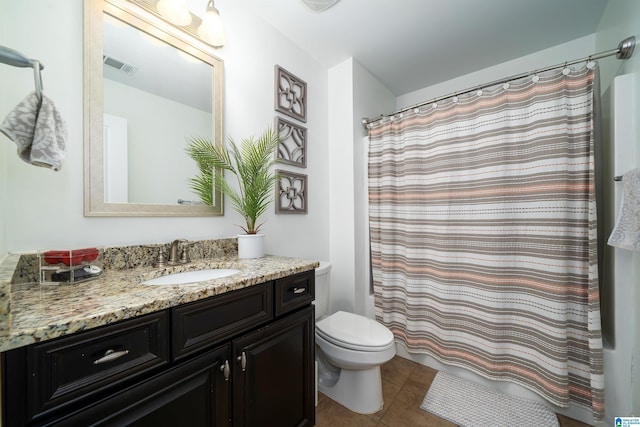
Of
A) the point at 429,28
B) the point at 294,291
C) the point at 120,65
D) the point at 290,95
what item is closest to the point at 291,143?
the point at 290,95

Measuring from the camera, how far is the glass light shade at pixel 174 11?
108 cm

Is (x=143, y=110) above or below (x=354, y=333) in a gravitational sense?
above

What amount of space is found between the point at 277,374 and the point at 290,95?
172 cm

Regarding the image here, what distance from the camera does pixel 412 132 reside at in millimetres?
1813

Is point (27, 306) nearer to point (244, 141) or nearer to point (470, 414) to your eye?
point (244, 141)

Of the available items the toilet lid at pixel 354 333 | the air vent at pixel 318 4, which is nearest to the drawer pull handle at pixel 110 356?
the toilet lid at pixel 354 333

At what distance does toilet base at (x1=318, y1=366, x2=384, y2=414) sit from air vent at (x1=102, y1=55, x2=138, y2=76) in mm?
1891

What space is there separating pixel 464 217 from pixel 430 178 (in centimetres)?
36

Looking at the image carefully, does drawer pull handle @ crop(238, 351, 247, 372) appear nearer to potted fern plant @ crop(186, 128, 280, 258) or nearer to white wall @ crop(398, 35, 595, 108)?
potted fern plant @ crop(186, 128, 280, 258)

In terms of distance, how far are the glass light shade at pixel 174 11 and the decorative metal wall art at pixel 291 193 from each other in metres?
0.89

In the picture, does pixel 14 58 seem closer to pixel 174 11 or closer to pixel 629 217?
pixel 174 11

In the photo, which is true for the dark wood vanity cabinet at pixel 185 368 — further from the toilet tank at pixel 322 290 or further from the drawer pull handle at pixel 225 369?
the toilet tank at pixel 322 290

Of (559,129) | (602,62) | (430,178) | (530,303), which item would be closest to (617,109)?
(559,129)

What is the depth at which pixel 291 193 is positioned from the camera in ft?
5.73
